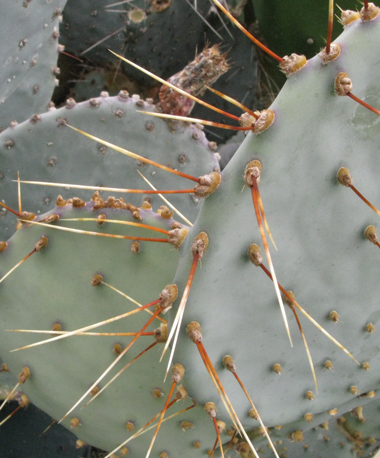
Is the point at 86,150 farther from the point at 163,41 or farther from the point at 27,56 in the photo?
the point at 163,41

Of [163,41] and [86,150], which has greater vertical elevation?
[163,41]

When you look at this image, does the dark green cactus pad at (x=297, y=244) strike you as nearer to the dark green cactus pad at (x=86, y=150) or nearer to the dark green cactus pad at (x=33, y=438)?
the dark green cactus pad at (x=86, y=150)

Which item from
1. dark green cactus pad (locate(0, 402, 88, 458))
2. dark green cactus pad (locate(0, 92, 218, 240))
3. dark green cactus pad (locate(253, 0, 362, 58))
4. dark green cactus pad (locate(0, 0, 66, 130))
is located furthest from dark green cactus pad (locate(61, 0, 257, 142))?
dark green cactus pad (locate(0, 402, 88, 458))

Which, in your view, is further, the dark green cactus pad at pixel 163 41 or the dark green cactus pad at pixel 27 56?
the dark green cactus pad at pixel 163 41

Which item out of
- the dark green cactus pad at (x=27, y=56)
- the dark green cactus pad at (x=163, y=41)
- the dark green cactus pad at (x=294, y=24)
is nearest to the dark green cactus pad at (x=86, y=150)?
the dark green cactus pad at (x=27, y=56)

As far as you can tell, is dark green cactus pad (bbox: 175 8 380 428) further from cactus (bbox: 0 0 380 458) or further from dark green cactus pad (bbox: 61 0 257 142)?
dark green cactus pad (bbox: 61 0 257 142)

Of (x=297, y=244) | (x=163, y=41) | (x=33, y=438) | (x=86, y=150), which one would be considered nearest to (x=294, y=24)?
(x=163, y=41)

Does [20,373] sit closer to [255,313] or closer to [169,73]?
[255,313]
